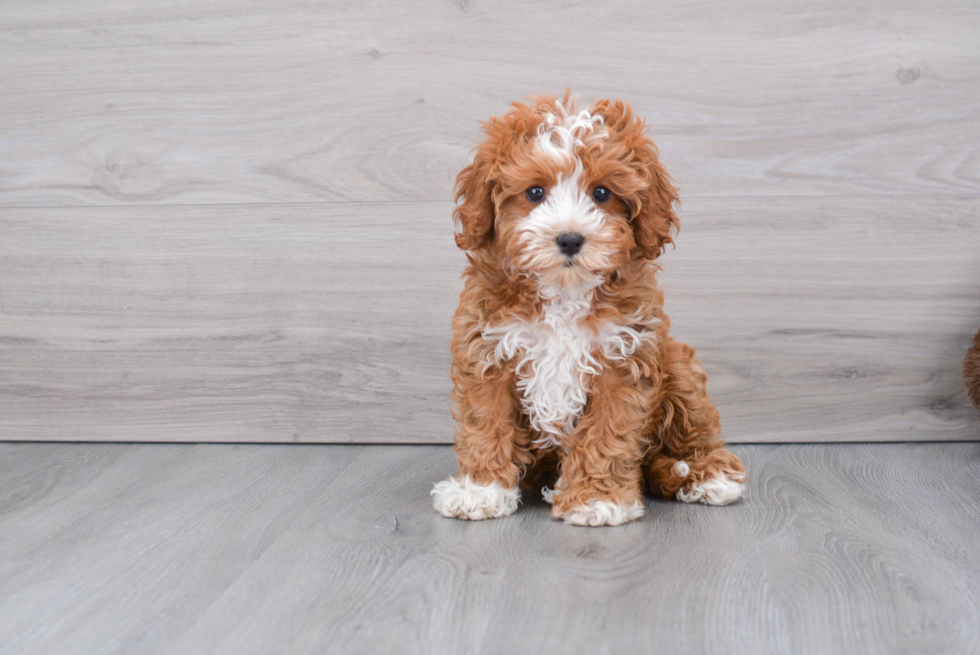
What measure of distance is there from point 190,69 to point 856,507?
2093 mm

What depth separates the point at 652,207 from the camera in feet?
5.45

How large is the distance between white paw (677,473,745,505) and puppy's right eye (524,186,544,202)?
0.76m

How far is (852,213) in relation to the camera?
91.4 inches

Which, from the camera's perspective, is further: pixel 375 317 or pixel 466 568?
pixel 375 317

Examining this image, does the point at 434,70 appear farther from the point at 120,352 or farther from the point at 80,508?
the point at 80,508

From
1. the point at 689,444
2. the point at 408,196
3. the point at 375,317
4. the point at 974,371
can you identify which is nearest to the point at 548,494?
the point at 689,444

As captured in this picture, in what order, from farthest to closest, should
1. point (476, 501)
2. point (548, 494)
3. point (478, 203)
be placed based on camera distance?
point (548, 494) → point (476, 501) → point (478, 203)

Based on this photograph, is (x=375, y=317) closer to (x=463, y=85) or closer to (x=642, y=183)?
(x=463, y=85)

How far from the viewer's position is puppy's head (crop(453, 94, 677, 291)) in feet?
5.13

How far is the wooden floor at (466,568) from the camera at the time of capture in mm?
1286

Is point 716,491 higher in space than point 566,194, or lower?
lower

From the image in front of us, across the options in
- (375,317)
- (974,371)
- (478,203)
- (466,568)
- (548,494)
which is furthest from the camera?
(375,317)

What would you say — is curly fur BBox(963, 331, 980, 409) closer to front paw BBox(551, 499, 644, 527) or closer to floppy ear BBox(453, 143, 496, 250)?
front paw BBox(551, 499, 644, 527)

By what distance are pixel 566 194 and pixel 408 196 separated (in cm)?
87
